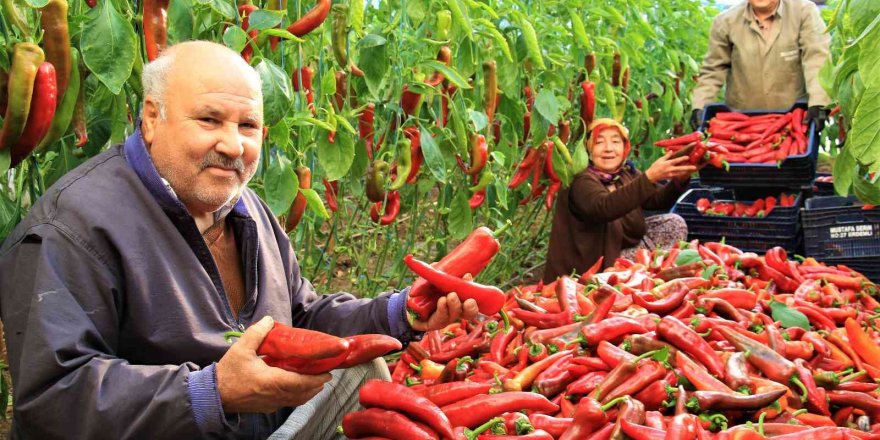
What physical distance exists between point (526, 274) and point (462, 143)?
128 inches

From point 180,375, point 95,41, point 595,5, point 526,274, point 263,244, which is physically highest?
point 595,5

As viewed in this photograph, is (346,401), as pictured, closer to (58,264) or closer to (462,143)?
(58,264)

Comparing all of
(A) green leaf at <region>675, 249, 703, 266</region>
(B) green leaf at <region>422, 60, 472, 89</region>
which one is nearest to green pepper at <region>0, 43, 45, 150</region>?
(B) green leaf at <region>422, 60, 472, 89</region>

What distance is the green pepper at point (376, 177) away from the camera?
464cm

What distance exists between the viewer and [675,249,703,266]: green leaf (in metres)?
5.09

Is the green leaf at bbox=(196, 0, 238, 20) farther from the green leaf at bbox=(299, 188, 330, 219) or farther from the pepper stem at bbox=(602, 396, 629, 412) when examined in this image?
the pepper stem at bbox=(602, 396, 629, 412)

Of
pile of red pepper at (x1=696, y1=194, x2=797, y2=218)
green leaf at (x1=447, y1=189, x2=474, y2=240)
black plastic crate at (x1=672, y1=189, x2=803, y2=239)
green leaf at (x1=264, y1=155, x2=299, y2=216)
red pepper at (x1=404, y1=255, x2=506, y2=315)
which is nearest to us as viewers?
red pepper at (x1=404, y1=255, x2=506, y2=315)

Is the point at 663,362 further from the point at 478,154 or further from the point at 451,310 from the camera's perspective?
the point at 478,154

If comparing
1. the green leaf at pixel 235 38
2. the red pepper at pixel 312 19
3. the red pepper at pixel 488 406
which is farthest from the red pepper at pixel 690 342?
the green leaf at pixel 235 38

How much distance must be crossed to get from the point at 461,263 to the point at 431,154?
1.74 m

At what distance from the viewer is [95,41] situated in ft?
8.68

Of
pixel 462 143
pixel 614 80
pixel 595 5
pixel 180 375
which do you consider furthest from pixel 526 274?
pixel 180 375

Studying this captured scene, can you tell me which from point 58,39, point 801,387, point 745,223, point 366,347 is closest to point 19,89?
point 58,39

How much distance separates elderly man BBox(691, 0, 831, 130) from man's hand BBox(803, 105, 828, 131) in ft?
2.42
